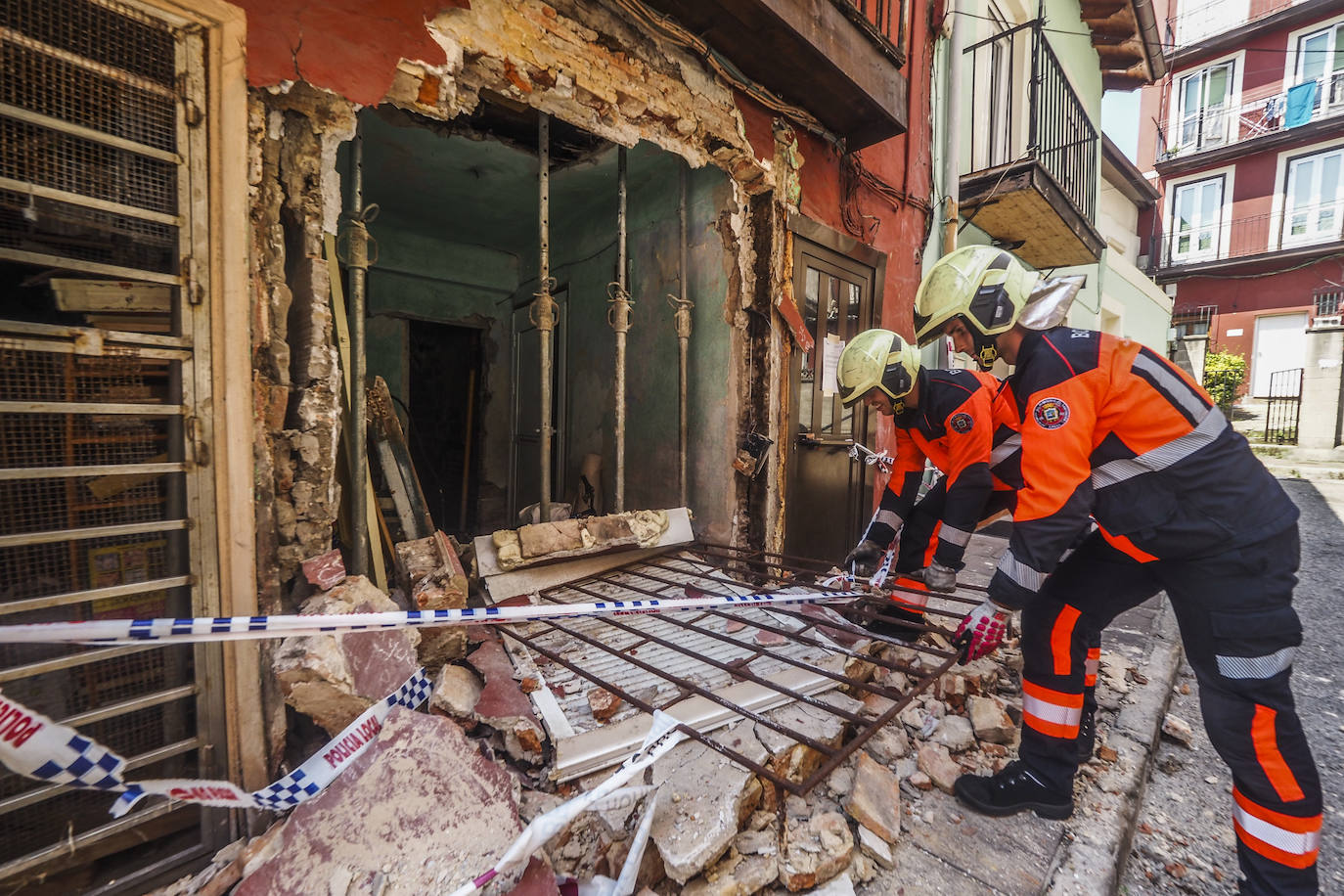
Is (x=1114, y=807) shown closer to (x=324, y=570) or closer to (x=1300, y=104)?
(x=324, y=570)

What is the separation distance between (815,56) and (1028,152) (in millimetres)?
3144

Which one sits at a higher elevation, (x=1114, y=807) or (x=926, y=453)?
(x=926, y=453)

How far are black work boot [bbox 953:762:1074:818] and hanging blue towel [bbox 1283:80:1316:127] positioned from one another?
24.5m

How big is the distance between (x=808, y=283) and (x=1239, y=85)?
76.5ft

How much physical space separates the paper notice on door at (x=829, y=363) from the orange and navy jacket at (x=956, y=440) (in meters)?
1.07

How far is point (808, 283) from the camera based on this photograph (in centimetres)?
413

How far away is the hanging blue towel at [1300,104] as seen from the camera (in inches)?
613

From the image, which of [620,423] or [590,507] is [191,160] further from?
[590,507]

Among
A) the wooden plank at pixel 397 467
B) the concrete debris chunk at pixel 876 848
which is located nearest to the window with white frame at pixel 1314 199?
the concrete debris chunk at pixel 876 848

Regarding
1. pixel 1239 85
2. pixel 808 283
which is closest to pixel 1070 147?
pixel 808 283

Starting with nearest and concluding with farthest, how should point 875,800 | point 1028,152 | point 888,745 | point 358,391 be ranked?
1. point 875,800
2. point 888,745
3. point 358,391
4. point 1028,152

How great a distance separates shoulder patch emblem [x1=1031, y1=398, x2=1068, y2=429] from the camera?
67.6 inches

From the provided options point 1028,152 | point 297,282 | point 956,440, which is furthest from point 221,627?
point 1028,152

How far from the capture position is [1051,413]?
1.74 m
